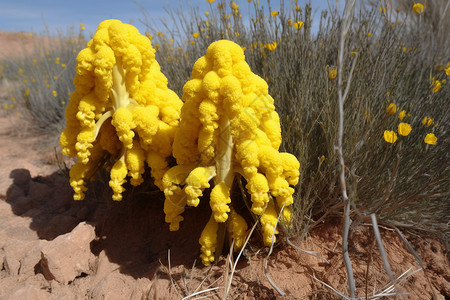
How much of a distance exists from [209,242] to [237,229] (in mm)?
160

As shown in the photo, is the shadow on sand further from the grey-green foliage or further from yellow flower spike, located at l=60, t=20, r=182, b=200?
the grey-green foliage

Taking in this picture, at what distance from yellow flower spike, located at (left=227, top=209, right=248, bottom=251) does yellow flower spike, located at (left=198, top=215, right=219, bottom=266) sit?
0.28 ft

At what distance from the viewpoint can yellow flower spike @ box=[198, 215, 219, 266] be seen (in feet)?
5.39

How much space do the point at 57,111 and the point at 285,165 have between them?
465cm

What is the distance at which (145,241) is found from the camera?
83.4 inches

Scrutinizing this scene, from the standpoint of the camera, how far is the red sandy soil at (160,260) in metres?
1.57

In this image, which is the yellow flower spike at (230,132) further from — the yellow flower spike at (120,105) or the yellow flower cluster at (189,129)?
the yellow flower spike at (120,105)

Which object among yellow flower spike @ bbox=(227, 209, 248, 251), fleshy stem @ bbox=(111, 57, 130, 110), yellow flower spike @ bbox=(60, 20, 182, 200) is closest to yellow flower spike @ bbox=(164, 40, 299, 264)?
yellow flower spike @ bbox=(227, 209, 248, 251)

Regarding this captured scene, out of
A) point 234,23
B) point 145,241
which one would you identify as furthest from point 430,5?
point 145,241

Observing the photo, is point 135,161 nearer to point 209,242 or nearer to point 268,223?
point 209,242

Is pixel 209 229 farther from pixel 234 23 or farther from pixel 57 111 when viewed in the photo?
pixel 57 111

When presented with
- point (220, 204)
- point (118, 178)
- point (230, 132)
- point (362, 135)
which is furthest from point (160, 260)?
point (362, 135)

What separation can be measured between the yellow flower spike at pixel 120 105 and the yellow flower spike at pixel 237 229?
0.48 metres

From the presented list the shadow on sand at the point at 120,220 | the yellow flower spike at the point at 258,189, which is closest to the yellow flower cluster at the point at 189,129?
the yellow flower spike at the point at 258,189
